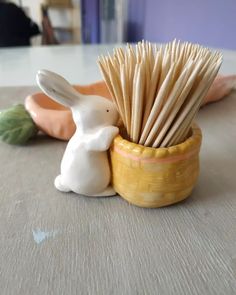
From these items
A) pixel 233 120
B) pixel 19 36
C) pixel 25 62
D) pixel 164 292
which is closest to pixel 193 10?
pixel 25 62

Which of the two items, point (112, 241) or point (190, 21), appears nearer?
point (112, 241)

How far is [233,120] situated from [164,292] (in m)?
0.43

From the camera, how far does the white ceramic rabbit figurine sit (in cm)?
32

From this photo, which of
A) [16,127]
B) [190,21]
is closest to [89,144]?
[16,127]

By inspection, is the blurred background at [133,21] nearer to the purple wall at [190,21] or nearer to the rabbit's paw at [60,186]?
the purple wall at [190,21]

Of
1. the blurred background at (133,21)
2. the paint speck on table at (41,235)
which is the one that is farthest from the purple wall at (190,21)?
the paint speck on table at (41,235)

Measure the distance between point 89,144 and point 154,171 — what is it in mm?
77

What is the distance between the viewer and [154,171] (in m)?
0.30

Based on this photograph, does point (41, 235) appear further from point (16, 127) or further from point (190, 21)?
point (190, 21)

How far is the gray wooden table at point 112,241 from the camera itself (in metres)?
0.24

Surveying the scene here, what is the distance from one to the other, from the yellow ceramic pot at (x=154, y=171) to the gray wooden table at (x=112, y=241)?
2 centimetres

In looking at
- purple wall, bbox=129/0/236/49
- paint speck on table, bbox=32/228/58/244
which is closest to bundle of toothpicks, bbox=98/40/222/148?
paint speck on table, bbox=32/228/58/244

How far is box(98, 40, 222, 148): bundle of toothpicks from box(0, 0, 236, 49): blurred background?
96 cm

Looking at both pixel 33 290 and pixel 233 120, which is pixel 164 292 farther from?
pixel 233 120
